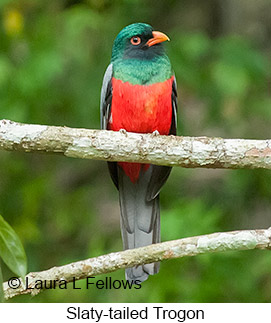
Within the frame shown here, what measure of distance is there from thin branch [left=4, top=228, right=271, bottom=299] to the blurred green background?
1437mm

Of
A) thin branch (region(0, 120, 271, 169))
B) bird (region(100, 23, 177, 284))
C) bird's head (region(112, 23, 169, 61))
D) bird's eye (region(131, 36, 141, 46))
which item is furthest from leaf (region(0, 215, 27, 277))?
bird's eye (region(131, 36, 141, 46))

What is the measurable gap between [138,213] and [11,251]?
1967 mm

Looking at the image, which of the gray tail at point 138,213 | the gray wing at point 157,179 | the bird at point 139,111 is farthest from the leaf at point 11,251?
the gray wing at point 157,179

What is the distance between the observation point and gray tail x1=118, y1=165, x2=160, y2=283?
477 centimetres

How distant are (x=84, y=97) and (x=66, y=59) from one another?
1.38 ft

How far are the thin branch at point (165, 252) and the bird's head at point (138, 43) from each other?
168 centimetres

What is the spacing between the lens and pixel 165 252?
143 inches

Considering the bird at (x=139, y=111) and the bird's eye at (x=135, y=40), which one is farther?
the bird's eye at (x=135, y=40)

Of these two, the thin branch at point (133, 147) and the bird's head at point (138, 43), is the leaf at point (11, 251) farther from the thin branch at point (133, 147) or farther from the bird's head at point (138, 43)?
the bird's head at point (138, 43)

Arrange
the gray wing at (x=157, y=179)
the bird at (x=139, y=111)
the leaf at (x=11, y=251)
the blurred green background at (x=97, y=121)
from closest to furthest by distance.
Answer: the leaf at (x=11, y=251), the bird at (x=139, y=111), the gray wing at (x=157, y=179), the blurred green background at (x=97, y=121)

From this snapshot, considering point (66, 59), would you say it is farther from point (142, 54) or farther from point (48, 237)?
point (48, 237)

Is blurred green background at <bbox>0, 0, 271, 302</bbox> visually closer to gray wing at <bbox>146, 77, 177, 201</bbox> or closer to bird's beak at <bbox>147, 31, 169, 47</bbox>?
gray wing at <bbox>146, 77, 177, 201</bbox>

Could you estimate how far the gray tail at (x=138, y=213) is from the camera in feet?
15.6

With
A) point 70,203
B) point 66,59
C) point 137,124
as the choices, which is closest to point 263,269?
point 137,124
